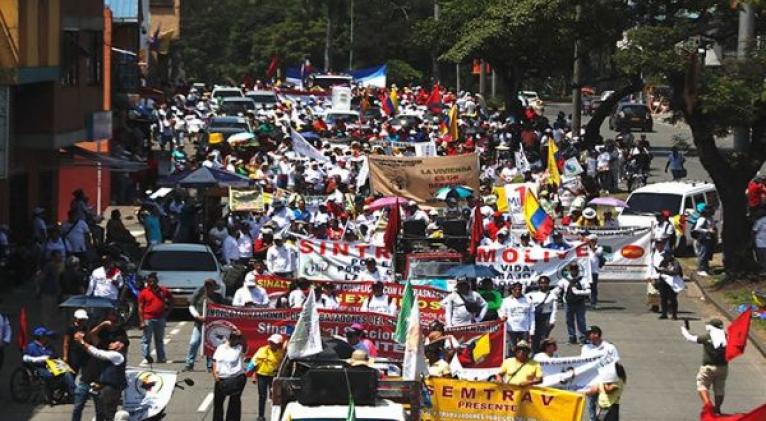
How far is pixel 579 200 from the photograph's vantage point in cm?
3691

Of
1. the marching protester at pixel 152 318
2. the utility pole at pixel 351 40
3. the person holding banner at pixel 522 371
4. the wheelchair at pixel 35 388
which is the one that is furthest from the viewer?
the utility pole at pixel 351 40

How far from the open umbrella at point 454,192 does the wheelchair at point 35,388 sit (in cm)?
1767

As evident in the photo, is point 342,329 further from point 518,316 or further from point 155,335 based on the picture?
point 155,335

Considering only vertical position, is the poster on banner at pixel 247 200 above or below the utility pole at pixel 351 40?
below

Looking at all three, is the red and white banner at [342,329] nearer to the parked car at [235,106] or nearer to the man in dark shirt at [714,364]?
the man in dark shirt at [714,364]

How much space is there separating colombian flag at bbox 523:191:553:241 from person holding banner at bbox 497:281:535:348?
613 centimetres

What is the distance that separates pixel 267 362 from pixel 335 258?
10.4 metres

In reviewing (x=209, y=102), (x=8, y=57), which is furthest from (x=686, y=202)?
(x=209, y=102)

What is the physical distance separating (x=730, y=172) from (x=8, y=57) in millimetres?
14009

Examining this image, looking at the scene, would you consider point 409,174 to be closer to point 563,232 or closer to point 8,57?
point 563,232

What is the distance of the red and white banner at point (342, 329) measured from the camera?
21.5 meters

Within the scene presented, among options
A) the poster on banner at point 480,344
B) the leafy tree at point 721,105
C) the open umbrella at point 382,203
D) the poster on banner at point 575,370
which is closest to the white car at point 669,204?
the leafy tree at point 721,105

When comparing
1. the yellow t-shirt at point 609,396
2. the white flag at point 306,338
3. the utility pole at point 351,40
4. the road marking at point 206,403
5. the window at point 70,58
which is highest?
the utility pole at point 351,40

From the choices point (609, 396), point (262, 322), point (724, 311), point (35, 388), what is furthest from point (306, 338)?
point (724, 311)
